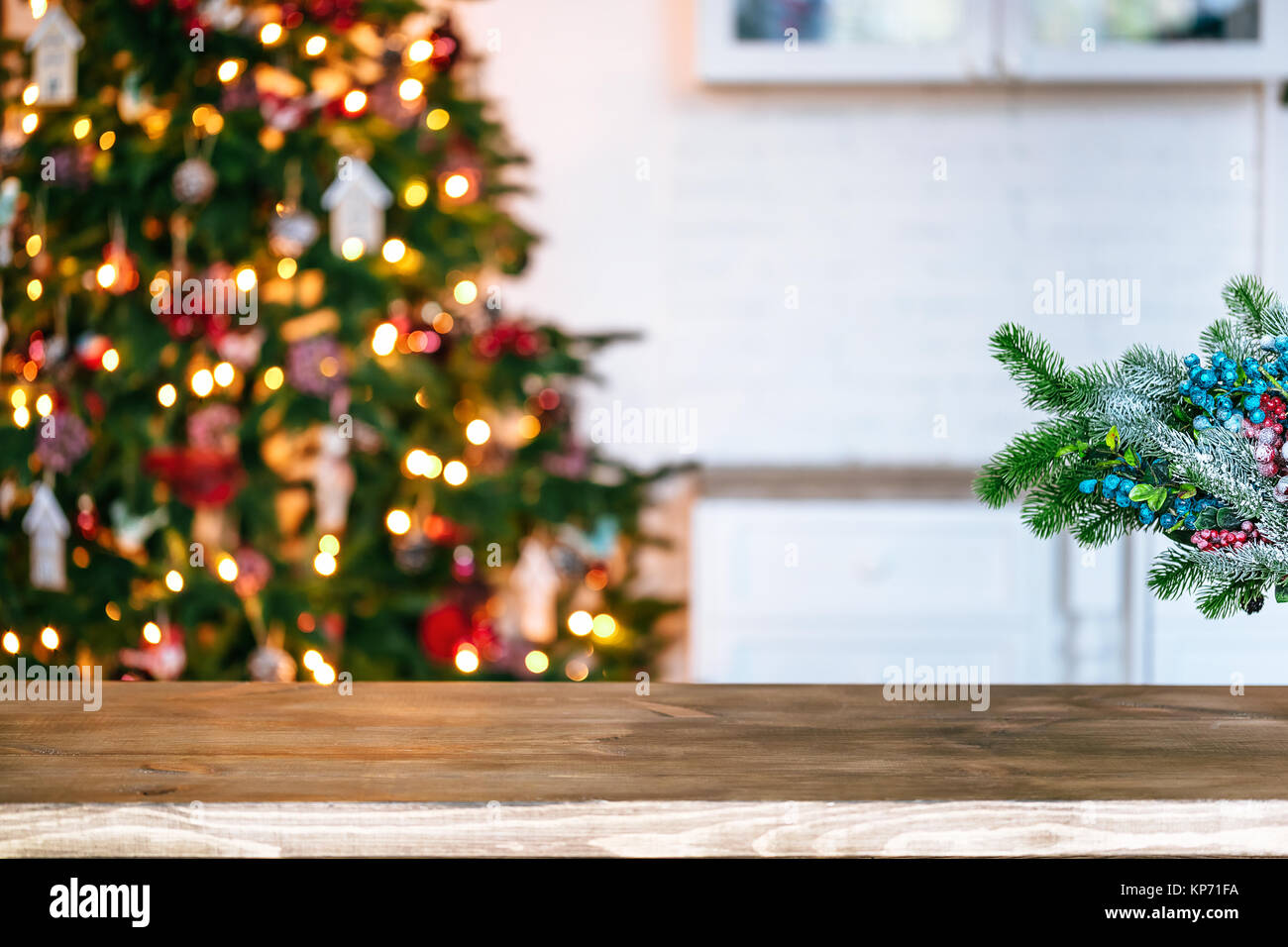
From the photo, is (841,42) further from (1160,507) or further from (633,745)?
(633,745)

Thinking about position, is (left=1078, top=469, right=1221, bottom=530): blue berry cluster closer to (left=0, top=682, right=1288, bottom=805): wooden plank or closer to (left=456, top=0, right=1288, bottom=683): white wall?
(left=0, top=682, right=1288, bottom=805): wooden plank

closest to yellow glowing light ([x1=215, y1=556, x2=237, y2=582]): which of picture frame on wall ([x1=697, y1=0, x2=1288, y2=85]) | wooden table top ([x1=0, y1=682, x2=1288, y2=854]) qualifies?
wooden table top ([x1=0, y1=682, x2=1288, y2=854])

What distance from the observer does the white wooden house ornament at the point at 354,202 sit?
2.18 meters

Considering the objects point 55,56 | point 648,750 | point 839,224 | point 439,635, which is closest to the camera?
point 648,750

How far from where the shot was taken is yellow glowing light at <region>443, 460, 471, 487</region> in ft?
7.54

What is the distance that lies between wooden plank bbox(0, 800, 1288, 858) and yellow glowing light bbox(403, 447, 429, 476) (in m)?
1.58

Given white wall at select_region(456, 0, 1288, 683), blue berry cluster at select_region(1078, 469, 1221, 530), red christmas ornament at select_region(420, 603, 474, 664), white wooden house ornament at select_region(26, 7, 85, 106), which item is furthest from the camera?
white wall at select_region(456, 0, 1288, 683)

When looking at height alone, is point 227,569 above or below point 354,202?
below

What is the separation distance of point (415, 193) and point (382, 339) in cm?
31

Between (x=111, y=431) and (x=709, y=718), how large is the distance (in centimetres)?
169

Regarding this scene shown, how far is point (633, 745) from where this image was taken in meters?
0.83

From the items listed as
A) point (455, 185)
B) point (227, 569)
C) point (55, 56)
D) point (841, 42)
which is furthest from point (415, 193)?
point (841, 42)

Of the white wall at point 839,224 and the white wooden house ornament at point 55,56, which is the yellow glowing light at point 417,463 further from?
the white wooden house ornament at point 55,56
